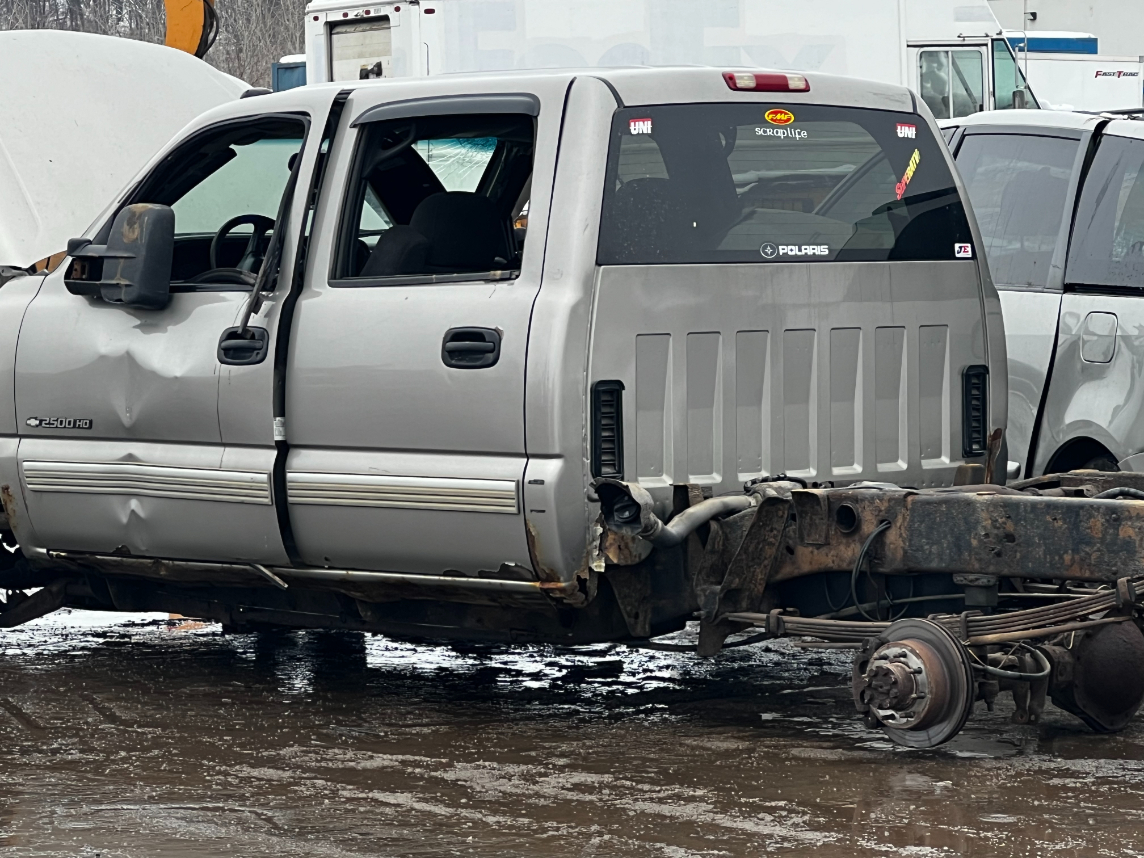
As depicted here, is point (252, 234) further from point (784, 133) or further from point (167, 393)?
point (784, 133)

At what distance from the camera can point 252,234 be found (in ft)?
24.6

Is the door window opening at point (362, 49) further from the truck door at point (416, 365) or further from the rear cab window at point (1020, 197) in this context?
the truck door at point (416, 365)

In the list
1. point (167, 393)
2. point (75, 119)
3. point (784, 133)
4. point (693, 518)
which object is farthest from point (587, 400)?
point (75, 119)

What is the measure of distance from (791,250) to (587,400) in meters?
0.93

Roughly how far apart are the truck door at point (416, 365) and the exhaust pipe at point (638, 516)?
260 mm

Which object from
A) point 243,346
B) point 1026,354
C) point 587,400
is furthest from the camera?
point 1026,354

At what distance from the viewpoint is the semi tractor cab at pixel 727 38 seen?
1808 centimetres

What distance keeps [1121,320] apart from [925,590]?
1793 millimetres

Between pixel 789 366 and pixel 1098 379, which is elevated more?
pixel 789 366

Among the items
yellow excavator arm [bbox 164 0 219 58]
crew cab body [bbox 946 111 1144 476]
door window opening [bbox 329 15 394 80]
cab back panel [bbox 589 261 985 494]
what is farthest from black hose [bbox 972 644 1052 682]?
door window opening [bbox 329 15 394 80]

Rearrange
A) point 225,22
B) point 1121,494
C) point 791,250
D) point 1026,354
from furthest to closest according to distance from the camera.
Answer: point 225,22 → point 1026,354 → point 791,250 → point 1121,494

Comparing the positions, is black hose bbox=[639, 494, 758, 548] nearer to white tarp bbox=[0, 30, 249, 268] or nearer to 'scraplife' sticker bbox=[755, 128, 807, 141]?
'scraplife' sticker bbox=[755, 128, 807, 141]

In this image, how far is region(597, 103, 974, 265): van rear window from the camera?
629 cm

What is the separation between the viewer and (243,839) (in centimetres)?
519
